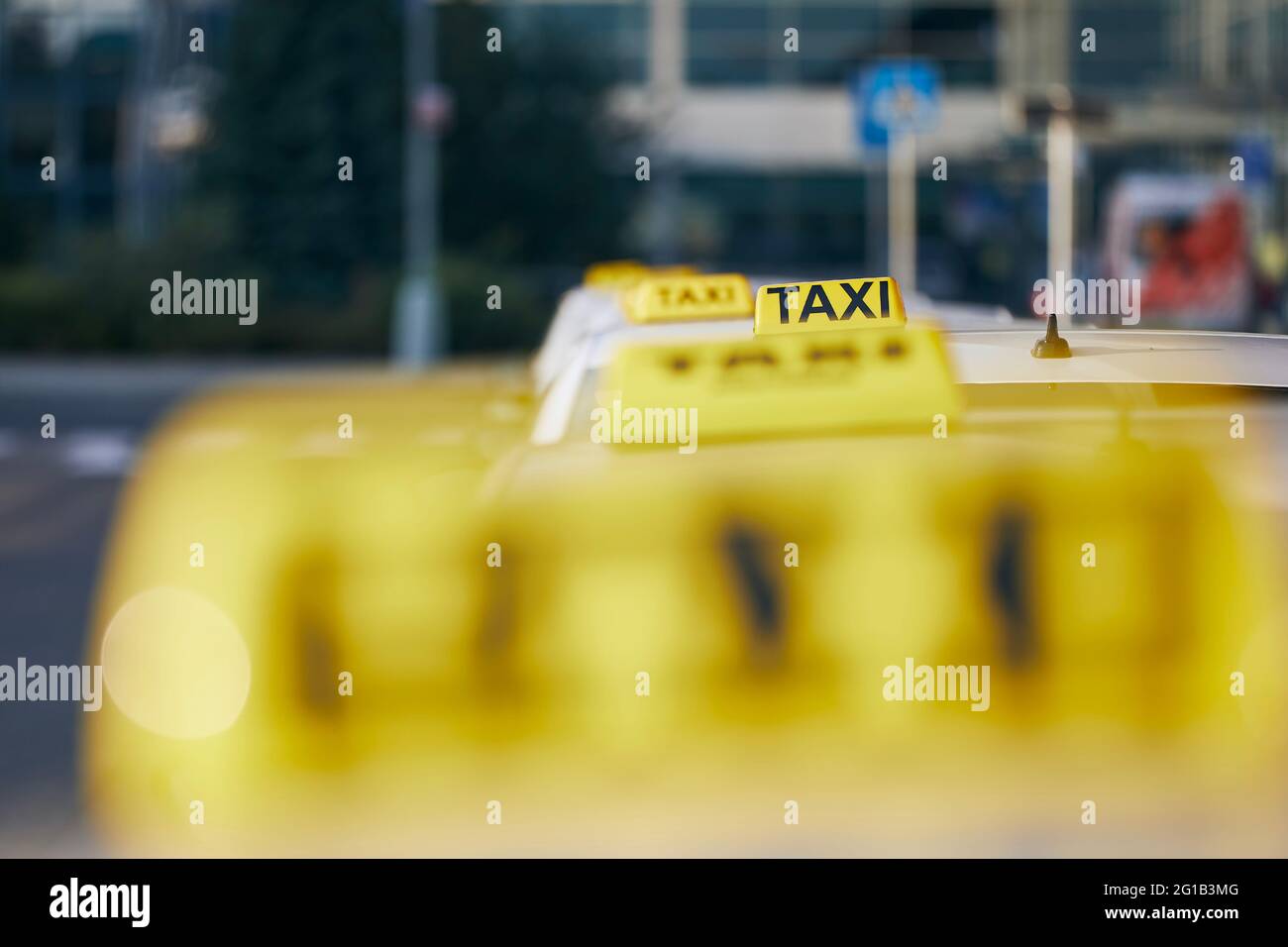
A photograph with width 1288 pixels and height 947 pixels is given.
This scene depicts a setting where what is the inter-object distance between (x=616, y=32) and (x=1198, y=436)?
50.3 meters

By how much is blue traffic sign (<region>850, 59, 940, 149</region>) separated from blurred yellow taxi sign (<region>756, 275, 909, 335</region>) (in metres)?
10.7

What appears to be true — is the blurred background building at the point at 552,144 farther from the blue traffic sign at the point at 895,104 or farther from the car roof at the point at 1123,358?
the car roof at the point at 1123,358

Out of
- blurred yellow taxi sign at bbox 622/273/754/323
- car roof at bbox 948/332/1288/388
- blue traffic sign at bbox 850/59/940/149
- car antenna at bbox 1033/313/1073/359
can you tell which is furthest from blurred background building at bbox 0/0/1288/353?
car antenna at bbox 1033/313/1073/359

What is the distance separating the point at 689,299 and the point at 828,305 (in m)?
2.21

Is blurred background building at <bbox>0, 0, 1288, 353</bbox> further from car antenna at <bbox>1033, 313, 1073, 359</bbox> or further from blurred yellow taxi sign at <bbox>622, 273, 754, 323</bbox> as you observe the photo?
car antenna at <bbox>1033, 313, 1073, 359</bbox>

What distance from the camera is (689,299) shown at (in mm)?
6094

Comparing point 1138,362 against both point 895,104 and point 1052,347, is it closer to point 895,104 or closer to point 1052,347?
point 1052,347

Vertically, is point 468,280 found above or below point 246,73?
below

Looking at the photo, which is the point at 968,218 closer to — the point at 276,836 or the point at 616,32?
the point at 616,32

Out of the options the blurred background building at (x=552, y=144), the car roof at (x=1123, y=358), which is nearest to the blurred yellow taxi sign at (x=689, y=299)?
the car roof at (x=1123, y=358)

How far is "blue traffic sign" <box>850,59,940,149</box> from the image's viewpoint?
14586 millimetres

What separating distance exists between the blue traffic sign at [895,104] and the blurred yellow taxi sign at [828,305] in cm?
1070

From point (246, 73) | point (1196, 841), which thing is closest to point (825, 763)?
point (1196, 841)

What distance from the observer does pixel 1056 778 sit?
3.40m
